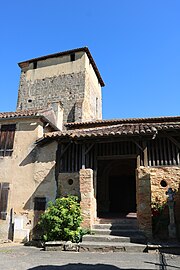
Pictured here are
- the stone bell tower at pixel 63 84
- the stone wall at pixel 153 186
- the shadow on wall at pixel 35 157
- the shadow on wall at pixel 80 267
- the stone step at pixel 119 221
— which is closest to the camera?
the shadow on wall at pixel 80 267

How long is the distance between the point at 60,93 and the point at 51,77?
182 cm

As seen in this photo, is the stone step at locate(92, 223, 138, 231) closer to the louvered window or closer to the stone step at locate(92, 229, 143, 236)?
the stone step at locate(92, 229, 143, 236)

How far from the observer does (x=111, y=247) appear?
772cm

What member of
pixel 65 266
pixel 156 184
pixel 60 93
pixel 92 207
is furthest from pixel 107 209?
pixel 60 93

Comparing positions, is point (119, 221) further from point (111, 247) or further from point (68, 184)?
point (68, 184)

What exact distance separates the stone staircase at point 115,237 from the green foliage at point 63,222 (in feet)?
1.72

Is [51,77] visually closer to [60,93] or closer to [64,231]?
[60,93]

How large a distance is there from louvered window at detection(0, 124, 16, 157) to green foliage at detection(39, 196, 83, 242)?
14.2 feet

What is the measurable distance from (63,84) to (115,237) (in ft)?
49.8

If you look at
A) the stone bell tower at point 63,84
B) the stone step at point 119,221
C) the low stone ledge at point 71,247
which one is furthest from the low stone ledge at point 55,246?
the stone bell tower at point 63,84

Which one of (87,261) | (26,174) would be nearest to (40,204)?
(26,174)

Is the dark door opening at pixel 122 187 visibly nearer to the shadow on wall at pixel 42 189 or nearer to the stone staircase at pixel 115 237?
the shadow on wall at pixel 42 189

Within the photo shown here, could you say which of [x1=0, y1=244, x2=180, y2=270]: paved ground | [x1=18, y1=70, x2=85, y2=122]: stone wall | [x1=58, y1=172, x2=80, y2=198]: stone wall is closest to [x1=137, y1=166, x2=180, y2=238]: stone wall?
[x1=0, y1=244, x2=180, y2=270]: paved ground

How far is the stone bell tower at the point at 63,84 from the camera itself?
20072mm
